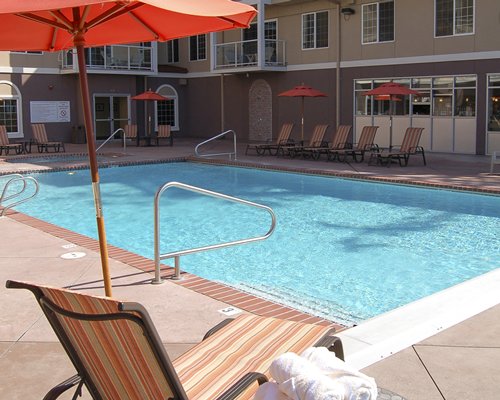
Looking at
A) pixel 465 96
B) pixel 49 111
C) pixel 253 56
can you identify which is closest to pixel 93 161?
pixel 465 96

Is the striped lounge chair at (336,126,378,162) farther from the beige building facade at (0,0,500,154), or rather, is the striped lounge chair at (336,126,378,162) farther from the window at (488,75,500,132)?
the window at (488,75,500,132)

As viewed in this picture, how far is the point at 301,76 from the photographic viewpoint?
2403cm

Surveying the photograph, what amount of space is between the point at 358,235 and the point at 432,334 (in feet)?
17.8

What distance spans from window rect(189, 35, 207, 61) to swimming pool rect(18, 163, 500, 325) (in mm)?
13591

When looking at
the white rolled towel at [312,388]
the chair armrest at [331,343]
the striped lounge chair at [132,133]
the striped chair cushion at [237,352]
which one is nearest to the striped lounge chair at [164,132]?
the striped lounge chair at [132,133]

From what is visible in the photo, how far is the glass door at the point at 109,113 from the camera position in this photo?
26969mm

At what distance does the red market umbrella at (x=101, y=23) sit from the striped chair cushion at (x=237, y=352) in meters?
1.10

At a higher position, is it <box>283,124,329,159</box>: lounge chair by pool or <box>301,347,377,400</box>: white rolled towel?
<box>283,124,329,159</box>: lounge chair by pool

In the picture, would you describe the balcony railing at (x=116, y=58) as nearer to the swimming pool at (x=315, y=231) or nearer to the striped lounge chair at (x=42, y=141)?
the striped lounge chair at (x=42, y=141)

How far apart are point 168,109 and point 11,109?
7249 millimetres

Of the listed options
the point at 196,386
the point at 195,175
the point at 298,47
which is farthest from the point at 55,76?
the point at 196,386

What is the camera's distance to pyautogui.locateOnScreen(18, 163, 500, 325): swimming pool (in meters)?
7.25

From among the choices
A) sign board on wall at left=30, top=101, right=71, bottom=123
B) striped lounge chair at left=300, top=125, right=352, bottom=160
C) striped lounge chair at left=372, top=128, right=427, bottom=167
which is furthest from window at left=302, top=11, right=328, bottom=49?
sign board on wall at left=30, top=101, right=71, bottom=123

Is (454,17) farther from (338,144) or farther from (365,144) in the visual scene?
(338,144)
